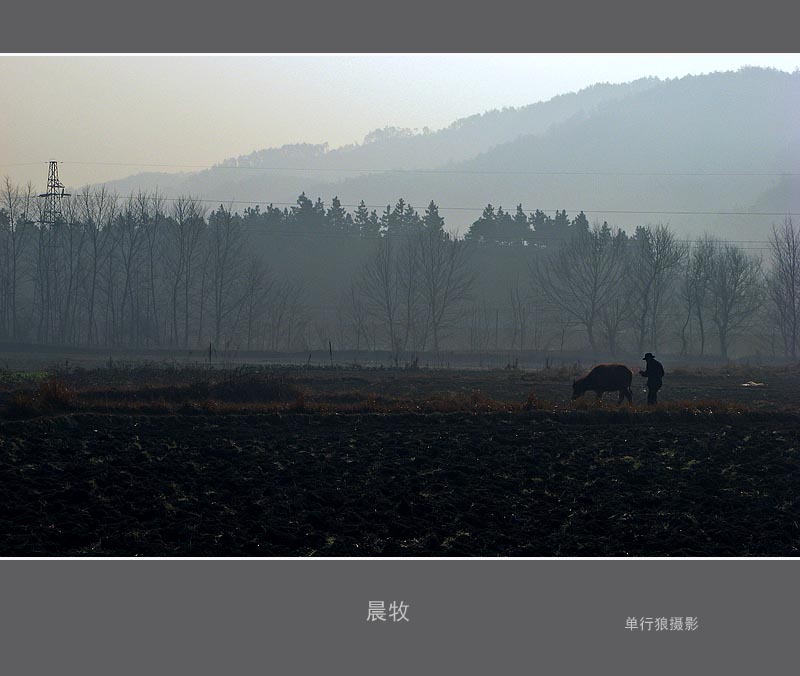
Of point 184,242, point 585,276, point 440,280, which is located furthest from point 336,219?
point 585,276

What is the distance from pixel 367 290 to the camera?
92.4 meters

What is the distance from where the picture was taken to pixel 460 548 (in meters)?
11.5

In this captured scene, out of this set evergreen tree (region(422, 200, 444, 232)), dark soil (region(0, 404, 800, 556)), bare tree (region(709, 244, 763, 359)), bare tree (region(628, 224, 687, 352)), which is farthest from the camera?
evergreen tree (region(422, 200, 444, 232))

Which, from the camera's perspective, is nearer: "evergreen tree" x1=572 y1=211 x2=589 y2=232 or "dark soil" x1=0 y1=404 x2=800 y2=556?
"dark soil" x1=0 y1=404 x2=800 y2=556

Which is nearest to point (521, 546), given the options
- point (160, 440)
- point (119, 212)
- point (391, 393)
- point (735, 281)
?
point (160, 440)

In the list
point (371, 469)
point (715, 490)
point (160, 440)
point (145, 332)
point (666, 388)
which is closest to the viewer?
point (715, 490)

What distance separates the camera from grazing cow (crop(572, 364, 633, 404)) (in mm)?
26797

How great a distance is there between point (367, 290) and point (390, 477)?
3042 inches

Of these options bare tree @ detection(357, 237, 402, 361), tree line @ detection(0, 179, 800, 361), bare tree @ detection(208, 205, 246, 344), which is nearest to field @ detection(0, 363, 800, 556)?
tree line @ detection(0, 179, 800, 361)

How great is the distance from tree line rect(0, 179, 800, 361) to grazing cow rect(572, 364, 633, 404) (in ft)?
158

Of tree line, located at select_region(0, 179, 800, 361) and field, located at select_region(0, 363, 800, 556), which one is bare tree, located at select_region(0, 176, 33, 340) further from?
field, located at select_region(0, 363, 800, 556)

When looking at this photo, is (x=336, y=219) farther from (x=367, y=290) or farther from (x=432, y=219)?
(x=367, y=290)

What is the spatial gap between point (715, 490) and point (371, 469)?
229 inches

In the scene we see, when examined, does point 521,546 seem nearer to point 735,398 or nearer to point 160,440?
point 160,440
